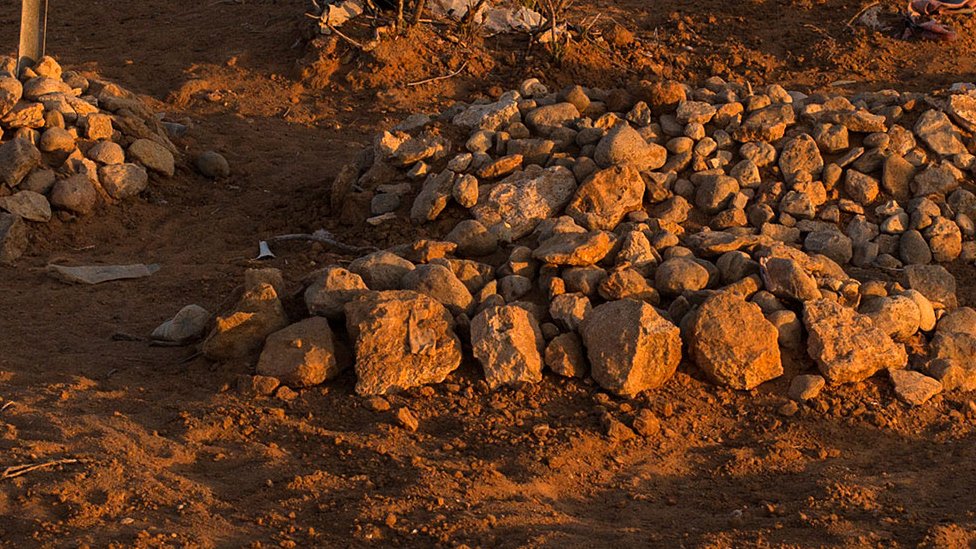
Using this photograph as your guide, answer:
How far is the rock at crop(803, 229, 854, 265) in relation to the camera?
5.14 metres

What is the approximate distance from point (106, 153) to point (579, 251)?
141 inches

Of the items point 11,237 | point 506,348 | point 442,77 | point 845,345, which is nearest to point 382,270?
point 506,348

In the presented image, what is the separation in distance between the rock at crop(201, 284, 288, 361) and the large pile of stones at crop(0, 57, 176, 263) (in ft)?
6.86

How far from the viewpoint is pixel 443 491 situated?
3662 millimetres

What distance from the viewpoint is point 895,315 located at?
4.58 meters

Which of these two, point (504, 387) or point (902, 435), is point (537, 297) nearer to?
point (504, 387)

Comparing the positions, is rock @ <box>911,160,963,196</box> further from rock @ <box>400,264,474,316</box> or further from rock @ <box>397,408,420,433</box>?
rock @ <box>397,408,420,433</box>

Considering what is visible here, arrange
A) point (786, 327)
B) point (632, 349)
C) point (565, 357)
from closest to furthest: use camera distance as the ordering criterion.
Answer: point (632, 349) → point (565, 357) → point (786, 327)

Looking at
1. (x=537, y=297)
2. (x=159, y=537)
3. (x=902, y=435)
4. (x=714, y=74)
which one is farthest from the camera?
(x=714, y=74)

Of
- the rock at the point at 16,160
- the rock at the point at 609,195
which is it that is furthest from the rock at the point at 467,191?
the rock at the point at 16,160

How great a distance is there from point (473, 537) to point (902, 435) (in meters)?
1.81

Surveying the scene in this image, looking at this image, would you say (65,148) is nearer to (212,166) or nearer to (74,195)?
(74,195)

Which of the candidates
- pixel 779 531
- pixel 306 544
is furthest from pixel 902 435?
pixel 306 544

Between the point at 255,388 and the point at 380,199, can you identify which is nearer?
the point at 255,388
